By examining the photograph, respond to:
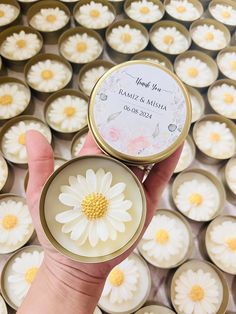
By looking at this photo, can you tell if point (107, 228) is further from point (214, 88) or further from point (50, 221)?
point (214, 88)

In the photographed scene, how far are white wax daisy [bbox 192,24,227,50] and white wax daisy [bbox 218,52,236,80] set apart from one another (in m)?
0.06

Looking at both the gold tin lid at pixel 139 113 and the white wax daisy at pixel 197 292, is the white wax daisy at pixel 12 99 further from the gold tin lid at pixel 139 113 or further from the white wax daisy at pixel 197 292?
the white wax daisy at pixel 197 292

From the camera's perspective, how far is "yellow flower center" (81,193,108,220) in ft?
2.32

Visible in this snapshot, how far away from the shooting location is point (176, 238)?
1.16m

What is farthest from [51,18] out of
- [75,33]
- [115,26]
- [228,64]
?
[228,64]

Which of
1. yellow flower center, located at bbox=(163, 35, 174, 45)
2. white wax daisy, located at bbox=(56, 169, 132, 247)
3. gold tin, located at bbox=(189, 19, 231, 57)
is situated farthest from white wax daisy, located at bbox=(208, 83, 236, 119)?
white wax daisy, located at bbox=(56, 169, 132, 247)

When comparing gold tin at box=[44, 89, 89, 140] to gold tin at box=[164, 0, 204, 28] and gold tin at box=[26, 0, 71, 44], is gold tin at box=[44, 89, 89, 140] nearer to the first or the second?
gold tin at box=[26, 0, 71, 44]

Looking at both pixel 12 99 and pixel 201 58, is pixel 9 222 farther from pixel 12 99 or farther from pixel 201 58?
pixel 201 58

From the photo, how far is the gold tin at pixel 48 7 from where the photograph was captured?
58.5 inches

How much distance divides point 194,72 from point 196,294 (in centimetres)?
90

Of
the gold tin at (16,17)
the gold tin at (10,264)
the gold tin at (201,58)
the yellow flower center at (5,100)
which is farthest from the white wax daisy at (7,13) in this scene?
the gold tin at (10,264)

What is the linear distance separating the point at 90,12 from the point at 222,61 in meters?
0.63

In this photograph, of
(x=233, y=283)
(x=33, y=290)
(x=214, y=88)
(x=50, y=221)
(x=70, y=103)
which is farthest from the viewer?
(x=214, y=88)

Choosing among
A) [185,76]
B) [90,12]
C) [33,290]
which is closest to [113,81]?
[33,290]
